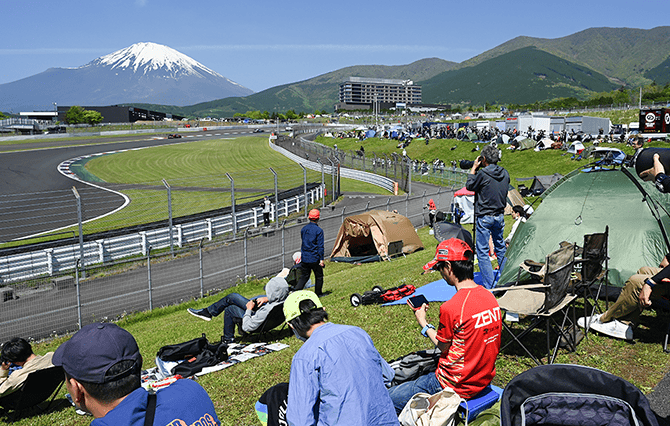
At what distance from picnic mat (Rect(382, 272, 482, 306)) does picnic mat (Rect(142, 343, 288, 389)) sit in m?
2.45

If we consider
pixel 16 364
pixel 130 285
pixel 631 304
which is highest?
pixel 631 304

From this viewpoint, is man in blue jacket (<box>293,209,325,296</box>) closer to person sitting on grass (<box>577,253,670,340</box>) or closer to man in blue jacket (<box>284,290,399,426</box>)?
person sitting on grass (<box>577,253,670,340</box>)

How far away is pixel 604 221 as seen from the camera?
8211mm

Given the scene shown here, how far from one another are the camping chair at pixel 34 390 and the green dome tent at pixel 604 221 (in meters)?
6.81

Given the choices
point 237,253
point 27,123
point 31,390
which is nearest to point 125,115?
point 27,123

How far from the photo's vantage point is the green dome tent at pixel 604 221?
7.77 meters

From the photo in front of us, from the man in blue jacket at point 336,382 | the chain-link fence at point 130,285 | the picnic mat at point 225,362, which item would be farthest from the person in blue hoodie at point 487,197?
the chain-link fence at point 130,285

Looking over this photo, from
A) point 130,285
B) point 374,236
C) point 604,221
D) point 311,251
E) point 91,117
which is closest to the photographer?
point 604,221

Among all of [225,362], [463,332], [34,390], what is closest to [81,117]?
[34,390]

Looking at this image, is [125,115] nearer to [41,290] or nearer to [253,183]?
[253,183]

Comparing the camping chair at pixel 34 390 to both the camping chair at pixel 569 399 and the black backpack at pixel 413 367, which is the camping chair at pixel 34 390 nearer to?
the black backpack at pixel 413 367

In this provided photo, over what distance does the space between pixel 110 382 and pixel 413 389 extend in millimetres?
2745

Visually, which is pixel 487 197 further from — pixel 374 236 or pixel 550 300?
pixel 374 236

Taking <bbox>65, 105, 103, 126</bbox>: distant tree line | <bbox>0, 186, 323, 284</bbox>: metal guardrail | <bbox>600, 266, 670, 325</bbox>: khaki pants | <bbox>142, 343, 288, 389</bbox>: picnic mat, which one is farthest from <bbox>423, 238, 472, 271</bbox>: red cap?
<bbox>65, 105, 103, 126</bbox>: distant tree line
